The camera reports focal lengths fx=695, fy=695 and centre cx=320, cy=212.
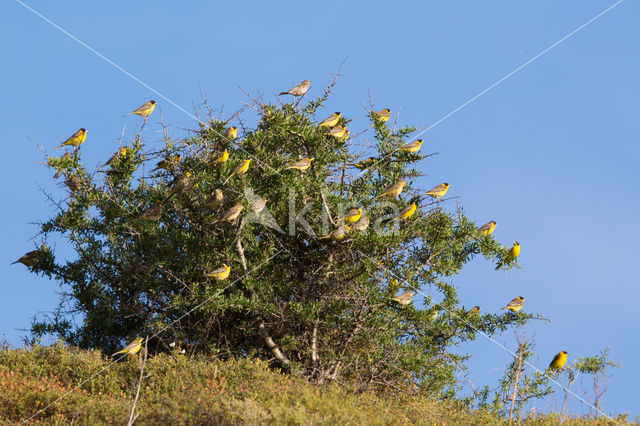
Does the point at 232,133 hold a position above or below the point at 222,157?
above

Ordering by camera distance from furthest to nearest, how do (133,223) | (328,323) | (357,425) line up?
(133,223)
(328,323)
(357,425)

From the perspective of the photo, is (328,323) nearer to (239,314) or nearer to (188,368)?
(239,314)

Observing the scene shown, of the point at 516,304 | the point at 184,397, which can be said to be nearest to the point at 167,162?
the point at 184,397

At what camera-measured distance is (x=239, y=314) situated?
44.9 ft

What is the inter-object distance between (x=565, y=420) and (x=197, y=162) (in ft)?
25.8

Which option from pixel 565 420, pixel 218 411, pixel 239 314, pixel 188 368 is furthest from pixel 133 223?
pixel 565 420

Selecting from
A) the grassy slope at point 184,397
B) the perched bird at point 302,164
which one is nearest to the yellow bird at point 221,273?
the grassy slope at point 184,397

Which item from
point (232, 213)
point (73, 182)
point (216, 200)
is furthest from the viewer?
point (73, 182)

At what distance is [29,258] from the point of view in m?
14.8

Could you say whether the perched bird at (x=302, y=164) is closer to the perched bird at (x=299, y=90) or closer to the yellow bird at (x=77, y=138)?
the perched bird at (x=299, y=90)

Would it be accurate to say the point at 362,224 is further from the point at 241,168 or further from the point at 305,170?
the point at 241,168

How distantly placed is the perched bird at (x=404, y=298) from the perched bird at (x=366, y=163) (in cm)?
270

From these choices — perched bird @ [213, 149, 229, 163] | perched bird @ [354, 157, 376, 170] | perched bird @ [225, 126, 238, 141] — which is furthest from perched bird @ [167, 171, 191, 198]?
perched bird @ [354, 157, 376, 170]

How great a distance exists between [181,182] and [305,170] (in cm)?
231
